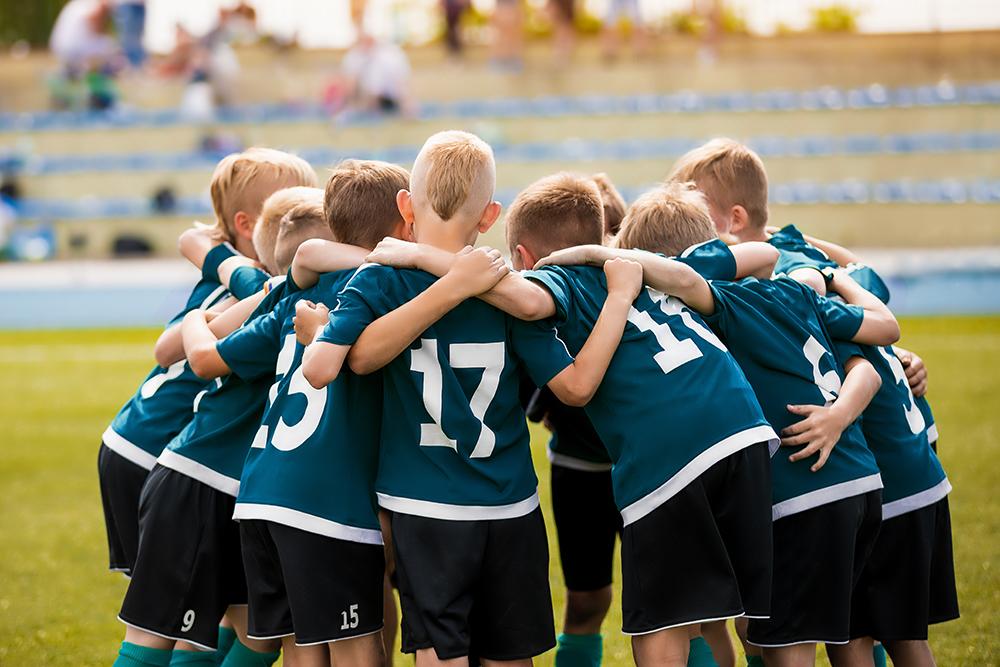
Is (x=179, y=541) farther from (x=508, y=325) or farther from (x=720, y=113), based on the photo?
(x=720, y=113)

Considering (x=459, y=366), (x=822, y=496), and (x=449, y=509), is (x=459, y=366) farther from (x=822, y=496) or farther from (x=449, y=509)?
(x=822, y=496)

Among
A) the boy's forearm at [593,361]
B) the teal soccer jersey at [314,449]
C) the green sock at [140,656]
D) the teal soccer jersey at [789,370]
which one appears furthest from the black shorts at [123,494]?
the teal soccer jersey at [789,370]

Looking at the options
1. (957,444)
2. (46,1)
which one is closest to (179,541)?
(957,444)

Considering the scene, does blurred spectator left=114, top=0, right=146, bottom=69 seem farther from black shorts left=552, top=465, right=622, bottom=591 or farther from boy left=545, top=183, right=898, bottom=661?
boy left=545, top=183, right=898, bottom=661

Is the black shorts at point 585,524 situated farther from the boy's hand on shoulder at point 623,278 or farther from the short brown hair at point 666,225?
the boy's hand on shoulder at point 623,278

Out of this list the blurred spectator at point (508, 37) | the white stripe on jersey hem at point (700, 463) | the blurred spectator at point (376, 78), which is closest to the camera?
the white stripe on jersey hem at point (700, 463)

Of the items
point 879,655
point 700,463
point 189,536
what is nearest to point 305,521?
point 189,536

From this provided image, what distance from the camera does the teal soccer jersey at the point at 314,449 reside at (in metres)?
2.75

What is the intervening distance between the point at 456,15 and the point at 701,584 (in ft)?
58.6

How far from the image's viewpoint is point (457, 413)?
2686mm

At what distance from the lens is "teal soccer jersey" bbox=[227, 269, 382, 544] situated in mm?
2746

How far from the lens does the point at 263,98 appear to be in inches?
764

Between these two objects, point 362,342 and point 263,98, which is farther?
point 263,98

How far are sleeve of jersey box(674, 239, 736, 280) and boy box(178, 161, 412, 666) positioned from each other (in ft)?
2.07
